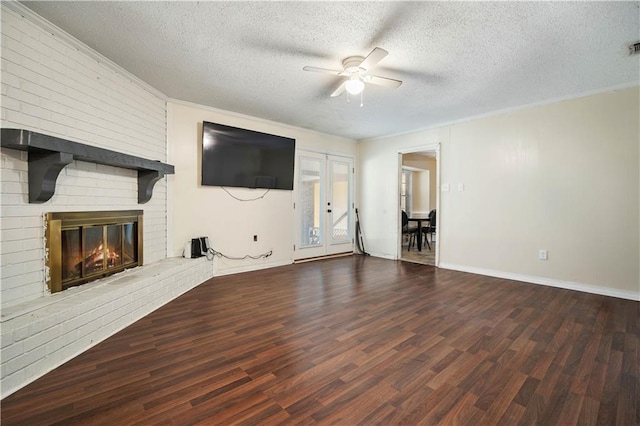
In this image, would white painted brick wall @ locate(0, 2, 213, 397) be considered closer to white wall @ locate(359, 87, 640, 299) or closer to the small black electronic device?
the small black electronic device

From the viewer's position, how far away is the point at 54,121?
89.6 inches

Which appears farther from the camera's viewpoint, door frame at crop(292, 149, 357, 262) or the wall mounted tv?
door frame at crop(292, 149, 357, 262)

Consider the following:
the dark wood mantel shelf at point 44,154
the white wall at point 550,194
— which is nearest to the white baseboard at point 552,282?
the white wall at point 550,194

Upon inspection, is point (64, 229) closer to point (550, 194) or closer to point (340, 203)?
point (340, 203)

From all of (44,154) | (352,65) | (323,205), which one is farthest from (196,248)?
(352,65)

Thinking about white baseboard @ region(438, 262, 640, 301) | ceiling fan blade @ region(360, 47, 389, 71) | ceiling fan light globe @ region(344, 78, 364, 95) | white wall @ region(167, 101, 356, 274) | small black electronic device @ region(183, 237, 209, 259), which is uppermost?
ceiling fan blade @ region(360, 47, 389, 71)

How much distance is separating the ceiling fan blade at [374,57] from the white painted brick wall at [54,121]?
2.55 m

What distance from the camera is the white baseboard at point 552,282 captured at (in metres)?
3.28

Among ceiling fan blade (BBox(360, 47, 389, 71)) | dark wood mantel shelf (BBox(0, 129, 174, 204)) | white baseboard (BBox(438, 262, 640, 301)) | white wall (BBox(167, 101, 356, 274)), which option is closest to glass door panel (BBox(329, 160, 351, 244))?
white wall (BBox(167, 101, 356, 274))

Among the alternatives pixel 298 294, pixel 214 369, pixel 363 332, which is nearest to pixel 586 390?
pixel 363 332

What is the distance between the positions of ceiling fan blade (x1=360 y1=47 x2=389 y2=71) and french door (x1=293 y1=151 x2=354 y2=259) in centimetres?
290

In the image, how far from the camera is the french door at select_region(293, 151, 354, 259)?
530 centimetres

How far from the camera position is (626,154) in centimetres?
324

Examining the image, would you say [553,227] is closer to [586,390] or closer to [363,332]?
[586,390]
